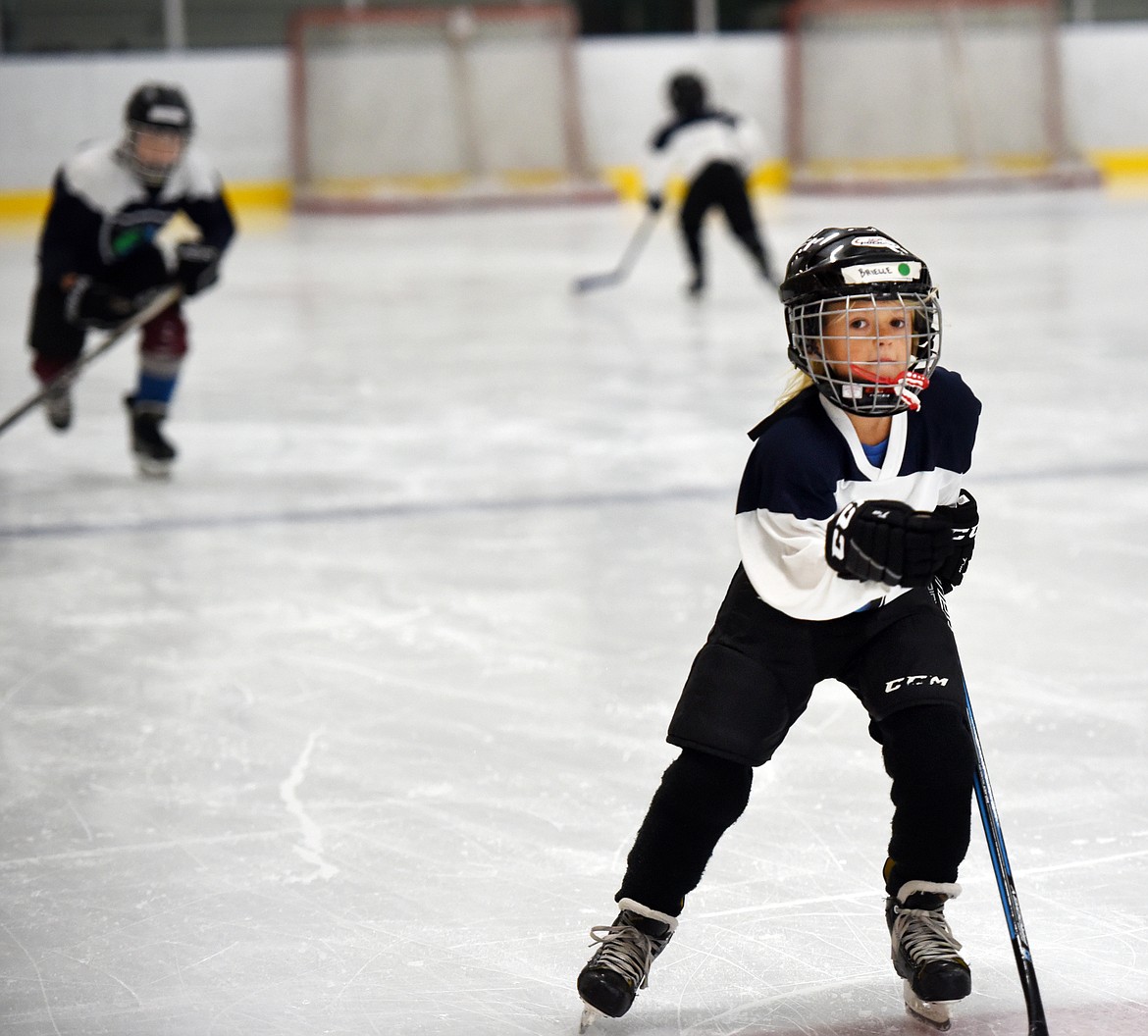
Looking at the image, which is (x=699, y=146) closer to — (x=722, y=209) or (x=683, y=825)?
(x=722, y=209)

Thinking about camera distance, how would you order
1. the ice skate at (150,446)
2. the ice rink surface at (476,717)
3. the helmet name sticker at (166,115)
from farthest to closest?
the ice skate at (150,446), the helmet name sticker at (166,115), the ice rink surface at (476,717)

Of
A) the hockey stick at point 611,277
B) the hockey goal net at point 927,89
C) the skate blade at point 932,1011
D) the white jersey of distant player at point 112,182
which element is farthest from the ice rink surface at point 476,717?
the hockey goal net at point 927,89

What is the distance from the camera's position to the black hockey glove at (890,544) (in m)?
1.42

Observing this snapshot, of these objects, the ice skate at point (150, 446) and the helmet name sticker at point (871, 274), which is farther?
the ice skate at point (150, 446)

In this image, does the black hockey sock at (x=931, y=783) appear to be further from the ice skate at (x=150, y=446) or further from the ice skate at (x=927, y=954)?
the ice skate at (x=150, y=446)

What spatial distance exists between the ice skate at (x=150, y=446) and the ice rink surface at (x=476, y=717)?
5 centimetres

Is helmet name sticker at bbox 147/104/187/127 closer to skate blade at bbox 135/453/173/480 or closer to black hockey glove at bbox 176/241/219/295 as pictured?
black hockey glove at bbox 176/241/219/295

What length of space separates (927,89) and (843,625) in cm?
1291

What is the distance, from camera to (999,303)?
6934 mm

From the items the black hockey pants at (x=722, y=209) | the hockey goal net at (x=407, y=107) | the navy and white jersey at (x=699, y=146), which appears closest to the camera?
the black hockey pants at (x=722, y=209)

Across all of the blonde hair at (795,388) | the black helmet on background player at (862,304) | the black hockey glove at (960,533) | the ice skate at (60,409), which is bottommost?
the ice skate at (60,409)

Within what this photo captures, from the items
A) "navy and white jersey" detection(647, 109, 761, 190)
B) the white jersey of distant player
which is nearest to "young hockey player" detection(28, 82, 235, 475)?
the white jersey of distant player

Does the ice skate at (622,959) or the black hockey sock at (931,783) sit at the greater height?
the black hockey sock at (931,783)

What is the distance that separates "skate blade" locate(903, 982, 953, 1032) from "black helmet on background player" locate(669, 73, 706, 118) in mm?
6553
